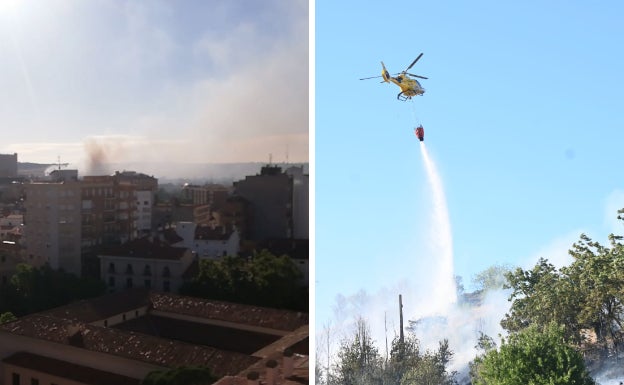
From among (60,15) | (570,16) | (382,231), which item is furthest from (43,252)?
(570,16)

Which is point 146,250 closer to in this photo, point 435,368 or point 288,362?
point 288,362

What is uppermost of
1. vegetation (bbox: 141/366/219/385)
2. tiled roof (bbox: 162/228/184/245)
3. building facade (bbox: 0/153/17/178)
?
building facade (bbox: 0/153/17/178)

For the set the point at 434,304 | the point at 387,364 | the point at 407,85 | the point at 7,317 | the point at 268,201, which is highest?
the point at 407,85

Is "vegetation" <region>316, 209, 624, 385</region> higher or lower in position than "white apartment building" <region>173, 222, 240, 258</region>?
lower

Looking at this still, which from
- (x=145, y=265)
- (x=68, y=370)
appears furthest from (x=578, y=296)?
(x=68, y=370)

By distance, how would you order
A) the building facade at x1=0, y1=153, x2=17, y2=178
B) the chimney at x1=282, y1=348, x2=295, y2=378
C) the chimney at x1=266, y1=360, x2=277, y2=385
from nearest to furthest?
the building facade at x1=0, y1=153, x2=17, y2=178, the chimney at x1=266, y1=360, x2=277, y2=385, the chimney at x1=282, y1=348, x2=295, y2=378

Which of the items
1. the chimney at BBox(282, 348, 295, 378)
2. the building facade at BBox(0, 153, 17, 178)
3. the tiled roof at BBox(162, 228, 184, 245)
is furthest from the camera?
the chimney at BBox(282, 348, 295, 378)

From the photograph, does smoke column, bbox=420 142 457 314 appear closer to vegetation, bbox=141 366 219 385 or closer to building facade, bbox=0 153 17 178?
vegetation, bbox=141 366 219 385

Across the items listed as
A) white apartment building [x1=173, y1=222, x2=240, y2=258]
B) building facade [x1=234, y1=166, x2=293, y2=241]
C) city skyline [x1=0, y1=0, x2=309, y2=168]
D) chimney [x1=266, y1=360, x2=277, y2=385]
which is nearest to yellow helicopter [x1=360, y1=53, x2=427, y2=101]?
city skyline [x1=0, y1=0, x2=309, y2=168]
